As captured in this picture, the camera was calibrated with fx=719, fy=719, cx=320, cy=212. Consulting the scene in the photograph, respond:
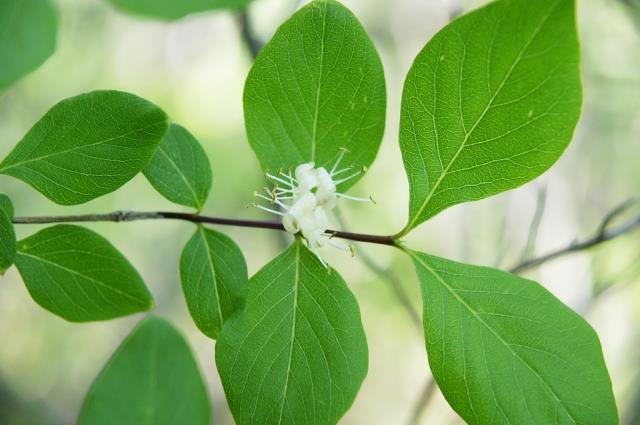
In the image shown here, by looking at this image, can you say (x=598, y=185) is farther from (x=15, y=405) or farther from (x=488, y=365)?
(x=488, y=365)

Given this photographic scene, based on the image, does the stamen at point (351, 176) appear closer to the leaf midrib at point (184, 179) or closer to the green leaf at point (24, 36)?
Result: the leaf midrib at point (184, 179)

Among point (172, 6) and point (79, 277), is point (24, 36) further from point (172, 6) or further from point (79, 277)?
point (79, 277)

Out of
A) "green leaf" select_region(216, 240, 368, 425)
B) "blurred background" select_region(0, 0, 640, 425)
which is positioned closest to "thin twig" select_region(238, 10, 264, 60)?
"green leaf" select_region(216, 240, 368, 425)

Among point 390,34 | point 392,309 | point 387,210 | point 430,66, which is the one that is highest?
point 390,34

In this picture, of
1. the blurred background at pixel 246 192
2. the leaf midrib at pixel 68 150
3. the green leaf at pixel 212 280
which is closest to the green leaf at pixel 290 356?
the green leaf at pixel 212 280

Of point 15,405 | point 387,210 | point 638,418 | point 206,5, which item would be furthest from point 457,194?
point 387,210

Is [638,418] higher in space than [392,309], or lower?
lower

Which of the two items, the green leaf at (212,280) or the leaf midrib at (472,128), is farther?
the green leaf at (212,280)
